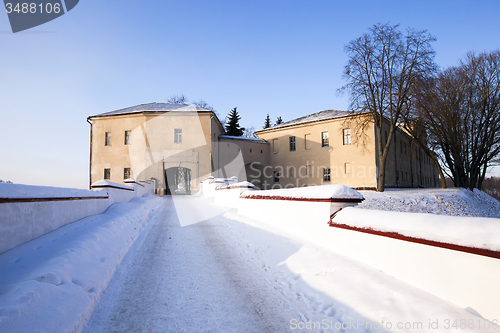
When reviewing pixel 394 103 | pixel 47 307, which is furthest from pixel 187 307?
pixel 394 103

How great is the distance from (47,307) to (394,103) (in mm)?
27066

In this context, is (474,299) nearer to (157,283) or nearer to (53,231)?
(157,283)

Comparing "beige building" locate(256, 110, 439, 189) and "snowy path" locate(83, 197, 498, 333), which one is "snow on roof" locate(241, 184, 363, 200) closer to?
"snowy path" locate(83, 197, 498, 333)

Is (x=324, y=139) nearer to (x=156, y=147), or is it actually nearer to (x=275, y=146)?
(x=275, y=146)

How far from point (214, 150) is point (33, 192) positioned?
27.8 metres

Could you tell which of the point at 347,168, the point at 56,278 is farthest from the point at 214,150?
the point at 56,278

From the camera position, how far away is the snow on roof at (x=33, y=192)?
4.12m

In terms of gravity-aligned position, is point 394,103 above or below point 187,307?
above

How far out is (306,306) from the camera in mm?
3615

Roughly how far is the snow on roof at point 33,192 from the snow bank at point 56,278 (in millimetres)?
764

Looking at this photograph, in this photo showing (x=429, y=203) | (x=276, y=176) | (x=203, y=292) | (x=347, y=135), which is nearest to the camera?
(x=203, y=292)

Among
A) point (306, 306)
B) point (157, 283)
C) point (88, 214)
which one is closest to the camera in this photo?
point (306, 306)

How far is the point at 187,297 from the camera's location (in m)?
3.79

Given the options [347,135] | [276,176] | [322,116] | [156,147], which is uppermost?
[322,116]
